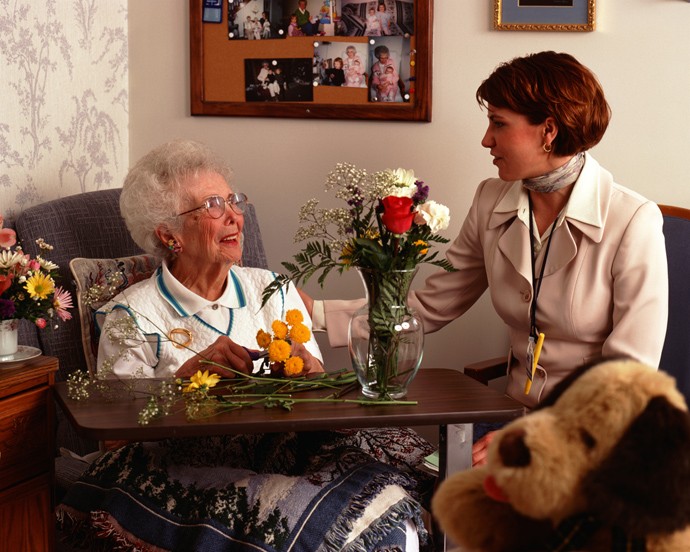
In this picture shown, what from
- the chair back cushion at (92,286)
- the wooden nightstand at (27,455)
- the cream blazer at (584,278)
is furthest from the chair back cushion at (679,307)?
the wooden nightstand at (27,455)

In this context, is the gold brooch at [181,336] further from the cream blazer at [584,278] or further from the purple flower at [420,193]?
the purple flower at [420,193]

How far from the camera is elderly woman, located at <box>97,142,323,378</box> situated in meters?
2.06

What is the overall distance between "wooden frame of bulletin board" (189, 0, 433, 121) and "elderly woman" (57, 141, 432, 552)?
0.60m

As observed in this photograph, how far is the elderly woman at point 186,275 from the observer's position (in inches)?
81.3

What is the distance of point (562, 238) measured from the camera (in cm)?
214

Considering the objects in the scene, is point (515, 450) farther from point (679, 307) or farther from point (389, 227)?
point (679, 307)

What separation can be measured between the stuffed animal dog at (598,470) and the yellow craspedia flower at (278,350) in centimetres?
77

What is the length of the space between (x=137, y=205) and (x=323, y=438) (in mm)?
795

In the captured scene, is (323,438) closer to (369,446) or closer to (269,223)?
(369,446)

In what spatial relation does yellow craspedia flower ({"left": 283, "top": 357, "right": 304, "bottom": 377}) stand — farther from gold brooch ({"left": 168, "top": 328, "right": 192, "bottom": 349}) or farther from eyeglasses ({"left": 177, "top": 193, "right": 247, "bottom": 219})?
eyeglasses ({"left": 177, "top": 193, "right": 247, "bottom": 219})

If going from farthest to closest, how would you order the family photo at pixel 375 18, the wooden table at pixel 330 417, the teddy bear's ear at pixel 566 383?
the family photo at pixel 375 18 < the wooden table at pixel 330 417 < the teddy bear's ear at pixel 566 383

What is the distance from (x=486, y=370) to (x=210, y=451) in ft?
2.92

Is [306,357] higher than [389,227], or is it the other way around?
[389,227]

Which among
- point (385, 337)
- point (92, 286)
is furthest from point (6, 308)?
point (385, 337)
